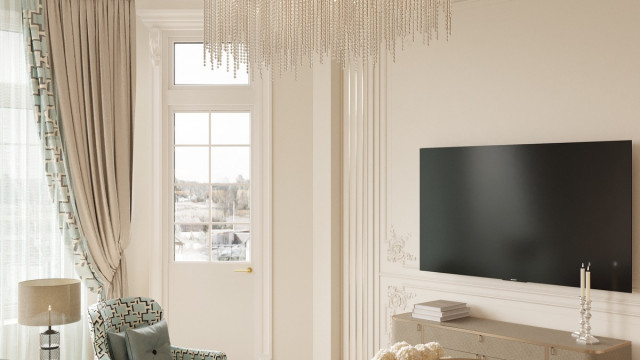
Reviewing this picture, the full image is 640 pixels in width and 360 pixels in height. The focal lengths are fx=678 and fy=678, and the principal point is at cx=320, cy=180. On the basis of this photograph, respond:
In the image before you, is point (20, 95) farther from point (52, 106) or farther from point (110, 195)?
point (110, 195)

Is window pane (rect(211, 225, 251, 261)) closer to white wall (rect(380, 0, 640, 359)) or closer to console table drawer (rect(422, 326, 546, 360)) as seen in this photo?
white wall (rect(380, 0, 640, 359))

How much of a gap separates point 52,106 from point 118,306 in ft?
5.02

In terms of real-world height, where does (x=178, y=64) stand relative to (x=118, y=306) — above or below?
above

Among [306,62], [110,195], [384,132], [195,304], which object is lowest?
[195,304]

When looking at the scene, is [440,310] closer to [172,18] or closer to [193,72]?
[193,72]

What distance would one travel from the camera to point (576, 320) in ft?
13.5

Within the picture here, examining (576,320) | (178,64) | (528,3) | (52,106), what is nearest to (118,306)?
(52,106)

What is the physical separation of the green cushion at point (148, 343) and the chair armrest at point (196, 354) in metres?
0.06

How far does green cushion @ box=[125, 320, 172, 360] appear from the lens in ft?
13.2

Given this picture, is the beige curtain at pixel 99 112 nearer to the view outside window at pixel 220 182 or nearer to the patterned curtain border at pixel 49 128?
the patterned curtain border at pixel 49 128

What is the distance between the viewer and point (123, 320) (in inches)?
166

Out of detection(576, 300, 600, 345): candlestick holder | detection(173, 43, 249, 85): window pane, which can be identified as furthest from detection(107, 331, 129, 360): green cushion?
detection(576, 300, 600, 345): candlestick holder

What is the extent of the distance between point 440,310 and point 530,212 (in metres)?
0.85

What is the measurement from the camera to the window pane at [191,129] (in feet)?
18.3
